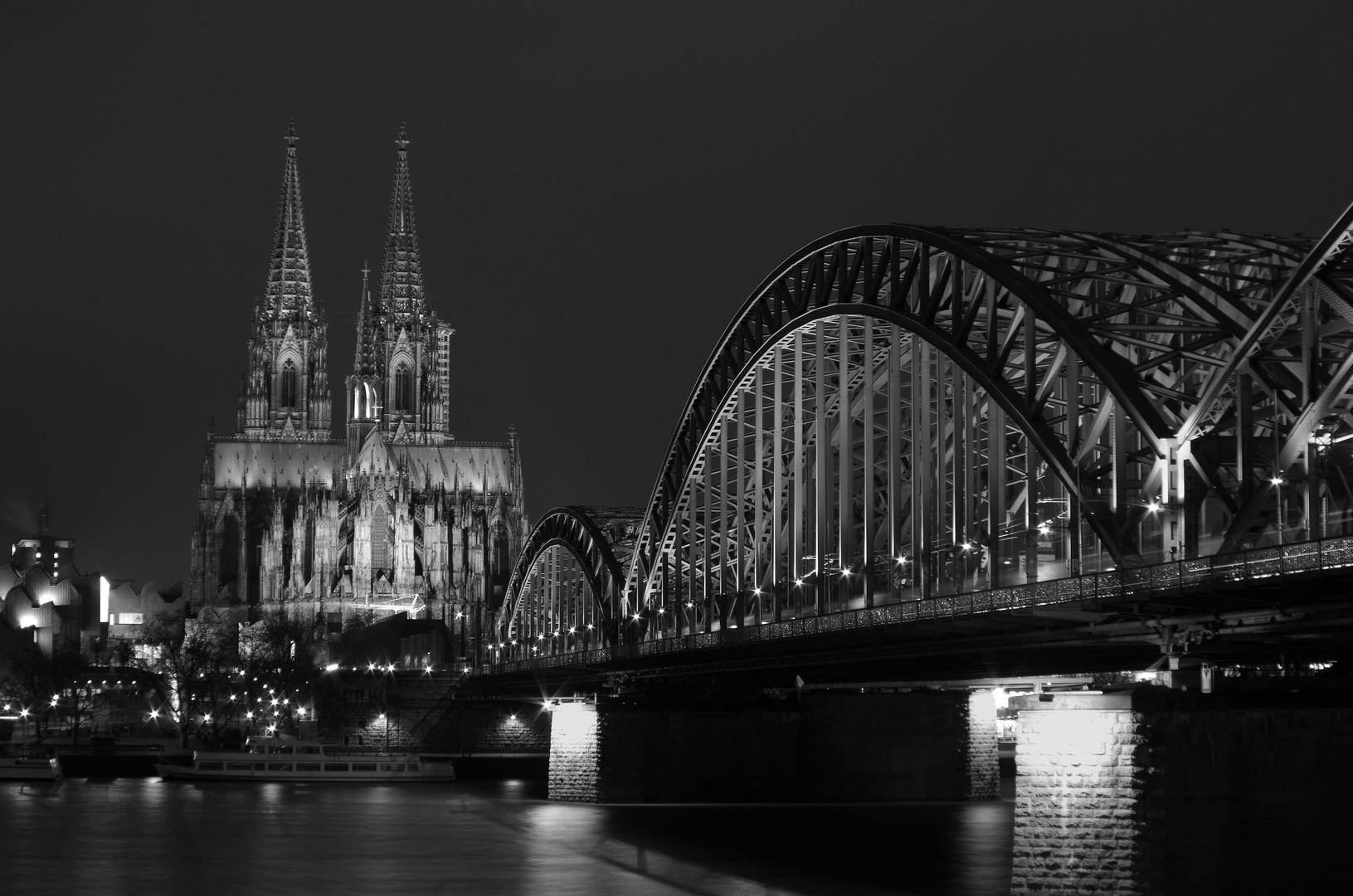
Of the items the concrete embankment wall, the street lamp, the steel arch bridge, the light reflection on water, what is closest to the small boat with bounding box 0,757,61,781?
the light reflection on water

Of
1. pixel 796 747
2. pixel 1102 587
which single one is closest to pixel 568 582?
pixel 796 747

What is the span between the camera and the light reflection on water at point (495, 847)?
63.5 metres

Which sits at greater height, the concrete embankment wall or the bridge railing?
the bridge railing

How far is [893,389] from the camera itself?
237ft

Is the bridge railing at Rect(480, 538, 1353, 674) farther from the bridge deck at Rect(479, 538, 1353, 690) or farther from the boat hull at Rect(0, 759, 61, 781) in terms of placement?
the boat hull at Rect(0, 759, 61, 781)

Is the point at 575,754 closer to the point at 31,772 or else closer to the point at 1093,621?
the point at 31,772

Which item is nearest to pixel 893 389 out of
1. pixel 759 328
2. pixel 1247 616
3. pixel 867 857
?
pixel 759 328

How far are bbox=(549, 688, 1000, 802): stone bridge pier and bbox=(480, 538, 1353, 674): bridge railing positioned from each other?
2120 centimetres

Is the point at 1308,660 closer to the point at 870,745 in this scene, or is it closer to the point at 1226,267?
the point at 1226,267

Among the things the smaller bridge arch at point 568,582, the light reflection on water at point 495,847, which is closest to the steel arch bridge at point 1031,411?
the light reflection on water at point 495,847

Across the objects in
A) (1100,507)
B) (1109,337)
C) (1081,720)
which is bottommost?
(1081,720)

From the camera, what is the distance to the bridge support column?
43.7m

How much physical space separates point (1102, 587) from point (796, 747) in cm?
5016

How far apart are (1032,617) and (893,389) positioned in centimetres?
2139
